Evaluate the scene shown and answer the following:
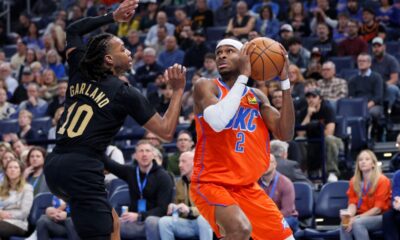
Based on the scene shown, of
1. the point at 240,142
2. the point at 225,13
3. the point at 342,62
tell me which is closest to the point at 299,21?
the point at 342,62

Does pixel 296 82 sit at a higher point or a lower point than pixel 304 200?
higher

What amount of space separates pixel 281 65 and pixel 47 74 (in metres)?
10.9

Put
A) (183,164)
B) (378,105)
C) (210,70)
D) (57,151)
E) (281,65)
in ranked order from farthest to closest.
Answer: (210,70) → (378,105) → (183,164) → (281,65) → (57,151)

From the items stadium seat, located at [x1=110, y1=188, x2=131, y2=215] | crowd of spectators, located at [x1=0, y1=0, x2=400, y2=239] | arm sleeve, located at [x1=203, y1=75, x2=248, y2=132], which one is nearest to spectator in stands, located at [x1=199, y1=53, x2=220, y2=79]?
crowd of spectators, located at [x1=0, y1=0, x2=400, y2=239]

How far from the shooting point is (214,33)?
1889cm

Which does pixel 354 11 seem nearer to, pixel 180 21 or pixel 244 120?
pixel 180 21

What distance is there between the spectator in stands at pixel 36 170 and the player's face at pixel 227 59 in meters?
6.00

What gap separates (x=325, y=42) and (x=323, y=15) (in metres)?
0.77

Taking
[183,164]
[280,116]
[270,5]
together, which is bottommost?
[183,164]

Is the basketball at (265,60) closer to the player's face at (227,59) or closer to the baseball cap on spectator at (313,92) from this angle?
the player's face at (227,59)

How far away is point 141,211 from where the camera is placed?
11.8 metres

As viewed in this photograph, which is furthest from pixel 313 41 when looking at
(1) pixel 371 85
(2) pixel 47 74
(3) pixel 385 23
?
(2) pixel 47 74

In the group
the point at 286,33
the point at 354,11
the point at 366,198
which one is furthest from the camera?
the point at 354,11

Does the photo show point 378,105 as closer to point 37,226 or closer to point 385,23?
point 385,23
